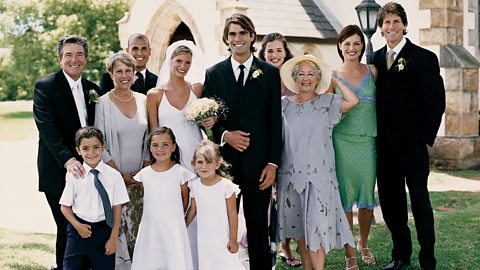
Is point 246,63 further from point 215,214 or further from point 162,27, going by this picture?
point 162,27

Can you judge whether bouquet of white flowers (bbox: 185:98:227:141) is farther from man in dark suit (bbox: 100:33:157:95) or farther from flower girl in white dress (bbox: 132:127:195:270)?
man in dark suit (bbox: 100:33:157:95)

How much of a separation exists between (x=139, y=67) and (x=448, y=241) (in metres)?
3.89

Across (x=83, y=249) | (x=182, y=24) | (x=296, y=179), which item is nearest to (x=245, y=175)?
(x=296, y=179)

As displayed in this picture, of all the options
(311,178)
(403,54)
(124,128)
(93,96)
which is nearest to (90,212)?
(124,128)

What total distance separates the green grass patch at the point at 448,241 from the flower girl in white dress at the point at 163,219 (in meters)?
1.51

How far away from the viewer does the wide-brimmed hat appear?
17.3ft

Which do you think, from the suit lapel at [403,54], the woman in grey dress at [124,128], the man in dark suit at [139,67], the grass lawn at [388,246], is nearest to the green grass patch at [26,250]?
the grass lawn at [388,246]

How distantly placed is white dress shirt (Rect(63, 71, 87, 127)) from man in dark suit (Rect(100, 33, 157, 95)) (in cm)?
51

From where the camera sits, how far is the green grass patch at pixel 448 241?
5.95 metres

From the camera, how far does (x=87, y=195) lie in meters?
4.61

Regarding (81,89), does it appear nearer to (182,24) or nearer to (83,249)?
(83,249)

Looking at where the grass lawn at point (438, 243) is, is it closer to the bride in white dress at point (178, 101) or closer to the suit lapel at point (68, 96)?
the bride in white dress at point (178, 101)

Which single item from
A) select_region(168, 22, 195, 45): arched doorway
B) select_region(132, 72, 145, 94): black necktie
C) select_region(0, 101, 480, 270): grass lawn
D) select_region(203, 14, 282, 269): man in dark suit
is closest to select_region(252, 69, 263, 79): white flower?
select_region(203, 14, 282, 269): man in dark suit

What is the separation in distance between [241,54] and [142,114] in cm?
97
